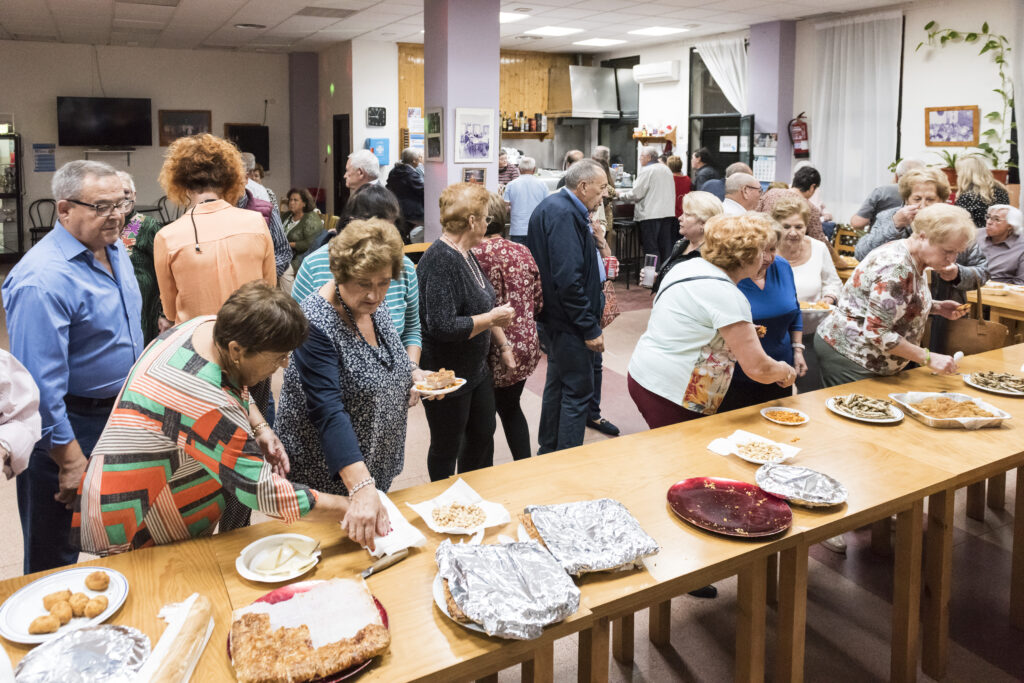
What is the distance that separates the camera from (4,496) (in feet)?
12.1

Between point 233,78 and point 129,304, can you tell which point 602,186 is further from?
point 233,78

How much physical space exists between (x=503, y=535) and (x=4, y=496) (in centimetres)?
294

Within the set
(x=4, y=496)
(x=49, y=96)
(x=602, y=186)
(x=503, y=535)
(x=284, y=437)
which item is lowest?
(x=4, y=496)

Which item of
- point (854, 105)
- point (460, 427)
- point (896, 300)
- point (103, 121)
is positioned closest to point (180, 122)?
point (103, 121)

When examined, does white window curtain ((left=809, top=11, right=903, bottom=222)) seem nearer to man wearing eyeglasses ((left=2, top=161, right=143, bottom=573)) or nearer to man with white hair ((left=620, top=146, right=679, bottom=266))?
man with white hair ((left=620, top=146, right=679, bottom=266))

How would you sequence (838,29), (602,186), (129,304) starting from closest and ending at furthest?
(129,304)
(602,186)
(838,29)

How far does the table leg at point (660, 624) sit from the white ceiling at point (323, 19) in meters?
6.79

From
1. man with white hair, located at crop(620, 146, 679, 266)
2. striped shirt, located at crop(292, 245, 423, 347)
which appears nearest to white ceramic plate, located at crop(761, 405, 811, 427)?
striped shirt, located at crop(292, 245, 423, 347)

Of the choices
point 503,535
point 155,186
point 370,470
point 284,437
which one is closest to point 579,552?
point 503,535

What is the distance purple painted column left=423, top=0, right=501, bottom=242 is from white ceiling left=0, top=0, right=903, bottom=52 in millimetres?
1074

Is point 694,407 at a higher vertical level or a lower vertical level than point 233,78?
lower

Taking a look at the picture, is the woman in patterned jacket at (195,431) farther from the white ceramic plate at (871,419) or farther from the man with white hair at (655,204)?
the man with white hair at (655,204)

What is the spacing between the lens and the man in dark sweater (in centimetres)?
344

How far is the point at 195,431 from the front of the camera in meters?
1.63
